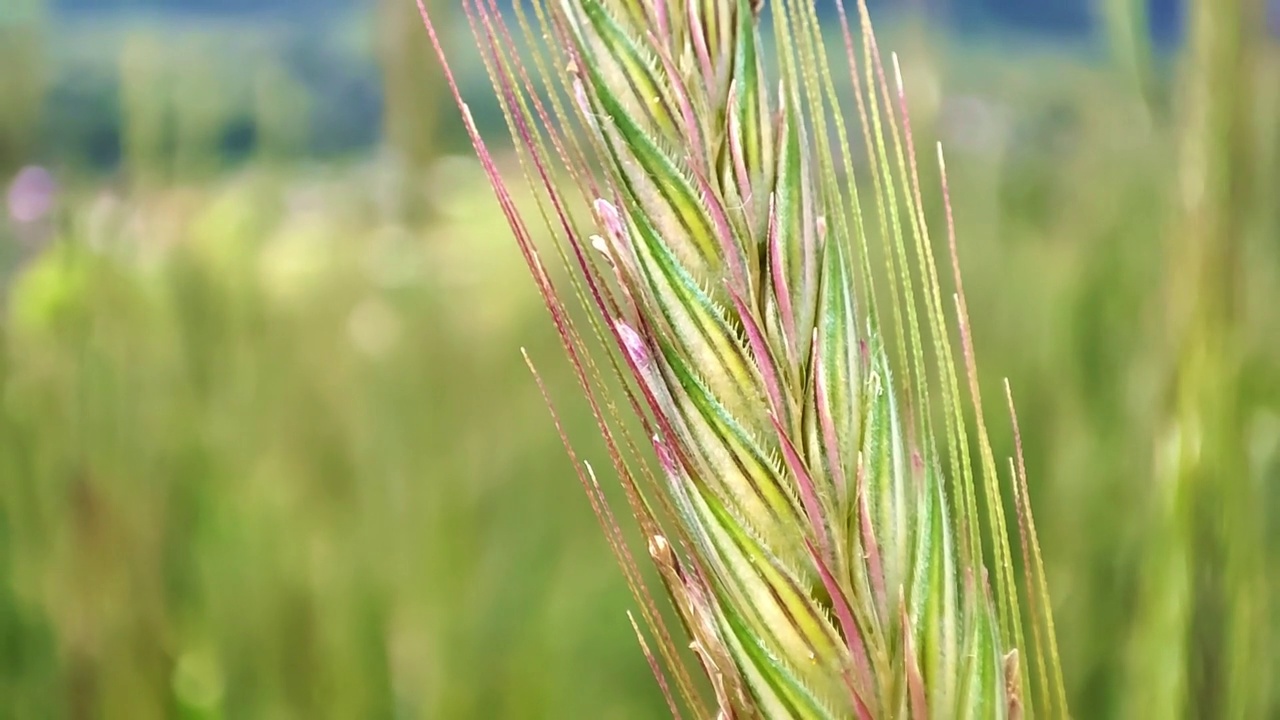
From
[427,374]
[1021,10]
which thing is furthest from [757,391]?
[1021,10]

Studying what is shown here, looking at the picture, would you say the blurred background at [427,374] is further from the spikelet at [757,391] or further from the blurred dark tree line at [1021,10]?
the spikelet at [757,391]

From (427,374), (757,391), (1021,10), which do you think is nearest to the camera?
(757,391)

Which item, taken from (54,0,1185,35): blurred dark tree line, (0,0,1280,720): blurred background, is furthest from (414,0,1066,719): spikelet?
(54,0,1185,35): blurred dark tree line

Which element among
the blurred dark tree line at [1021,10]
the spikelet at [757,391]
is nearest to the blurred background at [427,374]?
the blurred dark tree line at [1021,10]

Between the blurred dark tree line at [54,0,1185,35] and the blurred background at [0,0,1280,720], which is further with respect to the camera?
the blurred dark tree line at [54,0,1185,35]

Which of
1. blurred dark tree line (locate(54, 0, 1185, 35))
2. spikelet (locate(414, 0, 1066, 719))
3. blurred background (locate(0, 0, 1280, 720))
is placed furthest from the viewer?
blurred dark tree line (locate(54, 0, 1185, 35))

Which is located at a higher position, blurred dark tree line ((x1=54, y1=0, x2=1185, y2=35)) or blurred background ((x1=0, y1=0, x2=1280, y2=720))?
blurred dark tree line ((x1=54, y1=0, x2=1185, y2=35))

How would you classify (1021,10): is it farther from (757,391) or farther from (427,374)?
(757,391)

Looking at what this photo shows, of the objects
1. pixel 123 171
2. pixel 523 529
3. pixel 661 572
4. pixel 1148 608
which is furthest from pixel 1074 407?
pixel 123 171

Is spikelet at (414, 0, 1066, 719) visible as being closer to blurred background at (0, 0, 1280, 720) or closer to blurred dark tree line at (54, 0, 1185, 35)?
blurred background at (0, 0, 1280, 720)
